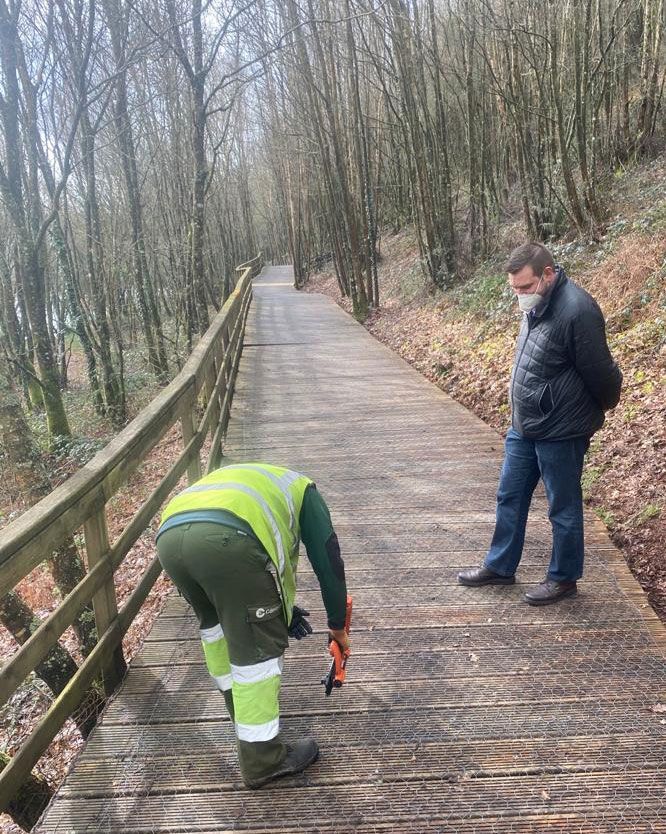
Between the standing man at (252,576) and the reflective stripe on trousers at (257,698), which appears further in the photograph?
the reflective stripe on trousers at (257,698)

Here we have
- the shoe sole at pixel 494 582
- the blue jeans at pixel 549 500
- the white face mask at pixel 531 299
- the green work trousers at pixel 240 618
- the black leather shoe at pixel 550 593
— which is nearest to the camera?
the green work trousers at pixel 240 618

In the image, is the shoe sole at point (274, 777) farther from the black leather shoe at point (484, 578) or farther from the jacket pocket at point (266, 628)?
the black leather shoe at point (484, 578)

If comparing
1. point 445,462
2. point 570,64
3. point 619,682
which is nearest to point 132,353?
point 570,64

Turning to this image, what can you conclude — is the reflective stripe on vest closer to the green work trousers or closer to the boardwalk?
the green work trousers

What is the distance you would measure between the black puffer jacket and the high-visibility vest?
1.48 meters

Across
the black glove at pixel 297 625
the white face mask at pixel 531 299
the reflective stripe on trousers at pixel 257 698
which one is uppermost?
the white face mask at pixel 531 299

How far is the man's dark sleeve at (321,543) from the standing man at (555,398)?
4.80ft

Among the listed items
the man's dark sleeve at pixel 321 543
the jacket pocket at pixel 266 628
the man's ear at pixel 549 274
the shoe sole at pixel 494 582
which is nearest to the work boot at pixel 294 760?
the jacket pocket at pixel 266 628

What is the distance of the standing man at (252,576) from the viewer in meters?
2.02

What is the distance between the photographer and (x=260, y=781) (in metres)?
2.32

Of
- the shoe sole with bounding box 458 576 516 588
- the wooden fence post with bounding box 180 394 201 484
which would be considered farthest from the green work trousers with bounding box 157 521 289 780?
the wooden fence post with bounding box 180 394 201 484

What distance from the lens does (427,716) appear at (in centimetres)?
267

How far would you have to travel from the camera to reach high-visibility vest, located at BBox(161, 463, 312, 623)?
2.04m

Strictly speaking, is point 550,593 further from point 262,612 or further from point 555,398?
point 262,612
